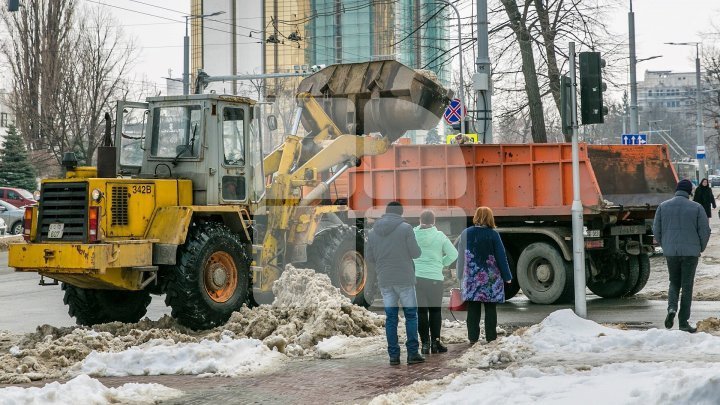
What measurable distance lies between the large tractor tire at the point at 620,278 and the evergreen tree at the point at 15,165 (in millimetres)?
40036

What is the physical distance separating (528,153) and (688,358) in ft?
24.7

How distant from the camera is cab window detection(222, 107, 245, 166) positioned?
1457cm

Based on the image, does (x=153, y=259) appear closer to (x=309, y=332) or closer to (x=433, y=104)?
(x=309, y=332)

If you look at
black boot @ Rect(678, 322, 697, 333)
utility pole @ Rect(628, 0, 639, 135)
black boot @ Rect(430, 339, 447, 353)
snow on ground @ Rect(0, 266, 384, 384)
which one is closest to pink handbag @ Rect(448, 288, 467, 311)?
black boot @ Rect(430, 339, 447, 353)

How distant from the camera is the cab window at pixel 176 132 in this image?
14391mm

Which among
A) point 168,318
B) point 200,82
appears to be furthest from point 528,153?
point 200,82

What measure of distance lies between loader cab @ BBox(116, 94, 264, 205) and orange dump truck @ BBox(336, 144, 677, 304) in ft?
9.82

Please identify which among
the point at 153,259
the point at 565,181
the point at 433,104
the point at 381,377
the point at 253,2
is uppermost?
the point at 253,2

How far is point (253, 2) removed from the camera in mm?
74938

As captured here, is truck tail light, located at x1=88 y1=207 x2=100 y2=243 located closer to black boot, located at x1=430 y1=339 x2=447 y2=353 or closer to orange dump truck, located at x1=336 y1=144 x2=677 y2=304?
black boot, located at x1=430 y1=339 x2=447 y2=353

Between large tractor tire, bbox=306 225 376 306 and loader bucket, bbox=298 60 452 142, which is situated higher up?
loader bucket, bbox=298 60 452 142

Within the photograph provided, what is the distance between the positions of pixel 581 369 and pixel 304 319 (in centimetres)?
475

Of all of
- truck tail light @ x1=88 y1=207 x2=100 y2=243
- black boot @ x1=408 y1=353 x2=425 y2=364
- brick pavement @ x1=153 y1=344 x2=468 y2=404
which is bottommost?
brick pavement @ x1=153 y1=344 x2=468 y2=404

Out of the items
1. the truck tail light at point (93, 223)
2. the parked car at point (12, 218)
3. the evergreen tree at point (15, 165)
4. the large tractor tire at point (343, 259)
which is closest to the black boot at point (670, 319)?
the large tractor tire at point (343, 259)
